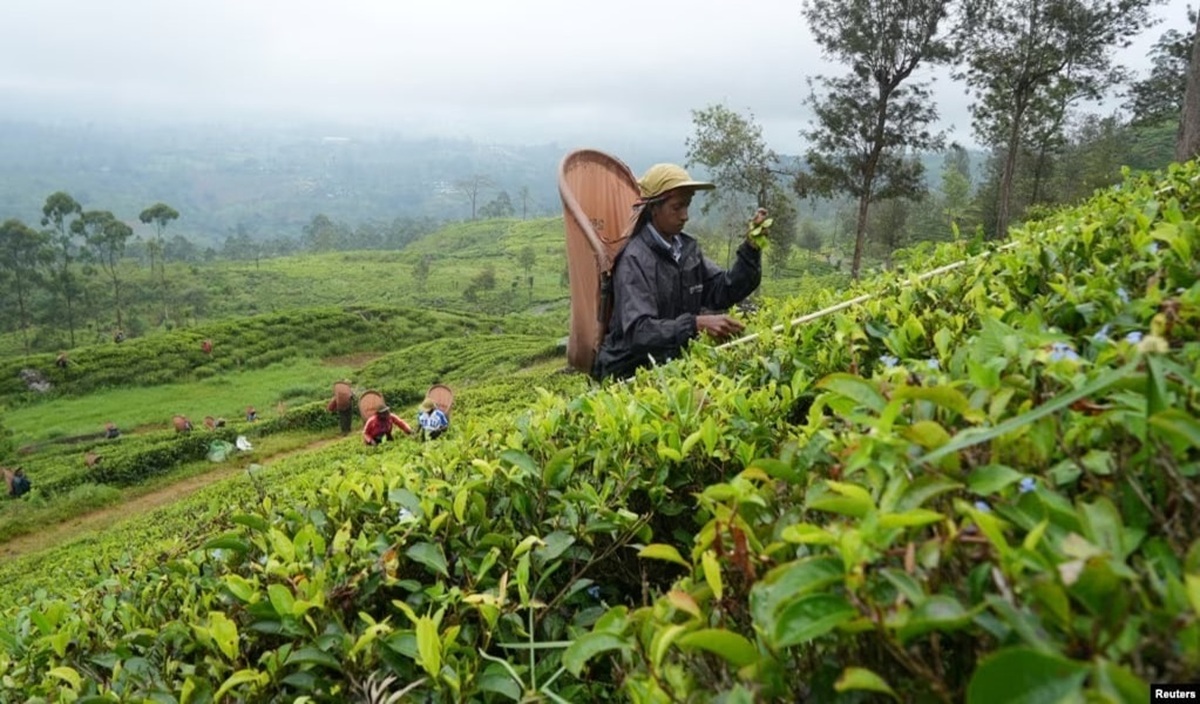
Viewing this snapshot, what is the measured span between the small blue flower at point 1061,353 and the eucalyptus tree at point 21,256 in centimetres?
6319

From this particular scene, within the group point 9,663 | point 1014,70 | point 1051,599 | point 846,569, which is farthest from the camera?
point 1014,70

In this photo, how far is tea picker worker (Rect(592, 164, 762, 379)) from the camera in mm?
3684

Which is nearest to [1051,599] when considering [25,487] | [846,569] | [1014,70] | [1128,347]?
[846,569]

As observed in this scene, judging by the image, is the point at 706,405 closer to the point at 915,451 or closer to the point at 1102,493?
the point at 915,451

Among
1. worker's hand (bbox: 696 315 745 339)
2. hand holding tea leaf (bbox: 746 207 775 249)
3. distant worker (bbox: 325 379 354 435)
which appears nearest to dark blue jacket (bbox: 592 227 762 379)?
hand holding tea leaf (bbox: 746 207 775 249)

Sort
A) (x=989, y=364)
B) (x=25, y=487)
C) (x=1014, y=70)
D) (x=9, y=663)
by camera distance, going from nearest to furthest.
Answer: (x=989, y=364), (x=9, y=663), (x=25, y=487), (x=1014, y=70)

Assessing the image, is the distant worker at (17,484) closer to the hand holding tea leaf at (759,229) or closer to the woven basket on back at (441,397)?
the woven basket on back at (441,397)

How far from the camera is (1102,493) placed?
0.80m

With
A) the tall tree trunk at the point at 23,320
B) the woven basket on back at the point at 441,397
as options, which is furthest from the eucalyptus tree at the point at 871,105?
the tall tree trunk at the point at 23,320

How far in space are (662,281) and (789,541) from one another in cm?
324

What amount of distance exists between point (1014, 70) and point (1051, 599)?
2694 centimetres

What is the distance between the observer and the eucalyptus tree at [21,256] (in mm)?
51469

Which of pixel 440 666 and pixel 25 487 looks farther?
pixel 25 487

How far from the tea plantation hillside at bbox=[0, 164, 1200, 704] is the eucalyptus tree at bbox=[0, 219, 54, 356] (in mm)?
61898
